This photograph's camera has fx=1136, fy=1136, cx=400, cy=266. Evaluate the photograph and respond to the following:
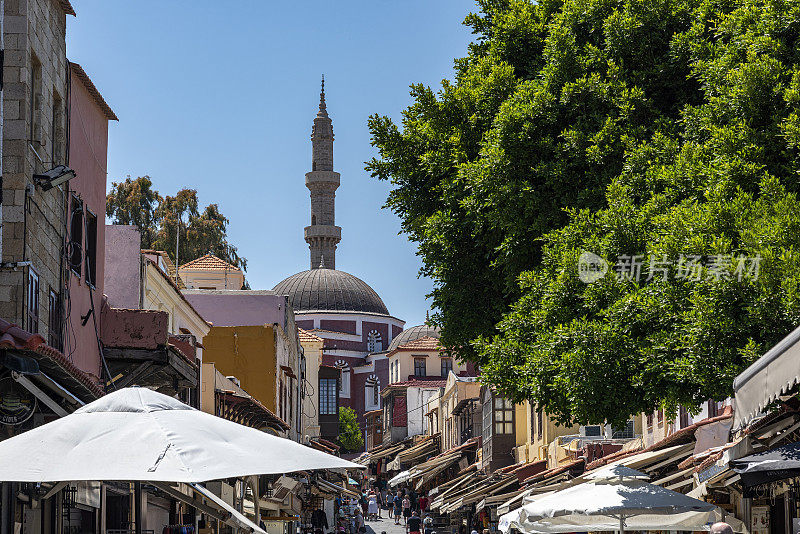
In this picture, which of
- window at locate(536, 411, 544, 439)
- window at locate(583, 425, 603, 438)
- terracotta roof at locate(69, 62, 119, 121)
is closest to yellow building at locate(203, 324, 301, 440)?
window at locate(536, 411, 544, 439)

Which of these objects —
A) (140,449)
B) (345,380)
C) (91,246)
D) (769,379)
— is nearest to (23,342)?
(140,449)

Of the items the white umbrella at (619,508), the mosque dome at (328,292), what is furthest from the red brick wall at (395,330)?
the white umbrella at (619,508)

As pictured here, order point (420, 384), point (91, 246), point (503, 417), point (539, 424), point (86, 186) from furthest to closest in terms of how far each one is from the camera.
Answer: point (420, 384)
point (503, 417)
point (539, 424)
point (91, 246)
point (86, 186)

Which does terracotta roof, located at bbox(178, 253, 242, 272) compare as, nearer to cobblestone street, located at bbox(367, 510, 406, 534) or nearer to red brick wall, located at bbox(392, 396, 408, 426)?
cobblestone street, located at bbox(367, 510, 406, 534)

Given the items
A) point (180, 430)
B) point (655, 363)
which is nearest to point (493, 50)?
point (655, 363)

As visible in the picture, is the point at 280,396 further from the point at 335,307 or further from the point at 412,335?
the point at 335,307

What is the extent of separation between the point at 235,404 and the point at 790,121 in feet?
55.3

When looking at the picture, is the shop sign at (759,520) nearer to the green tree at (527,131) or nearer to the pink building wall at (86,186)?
the green tree at (527,131)

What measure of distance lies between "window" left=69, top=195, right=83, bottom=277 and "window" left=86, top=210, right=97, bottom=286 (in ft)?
1.85

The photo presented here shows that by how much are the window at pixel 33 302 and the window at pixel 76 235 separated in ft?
6.52

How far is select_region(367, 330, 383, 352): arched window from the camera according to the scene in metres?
98.2

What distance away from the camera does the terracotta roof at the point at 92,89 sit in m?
14.6

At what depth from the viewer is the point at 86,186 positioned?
15.5 metres

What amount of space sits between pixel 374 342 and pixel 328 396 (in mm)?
24879
